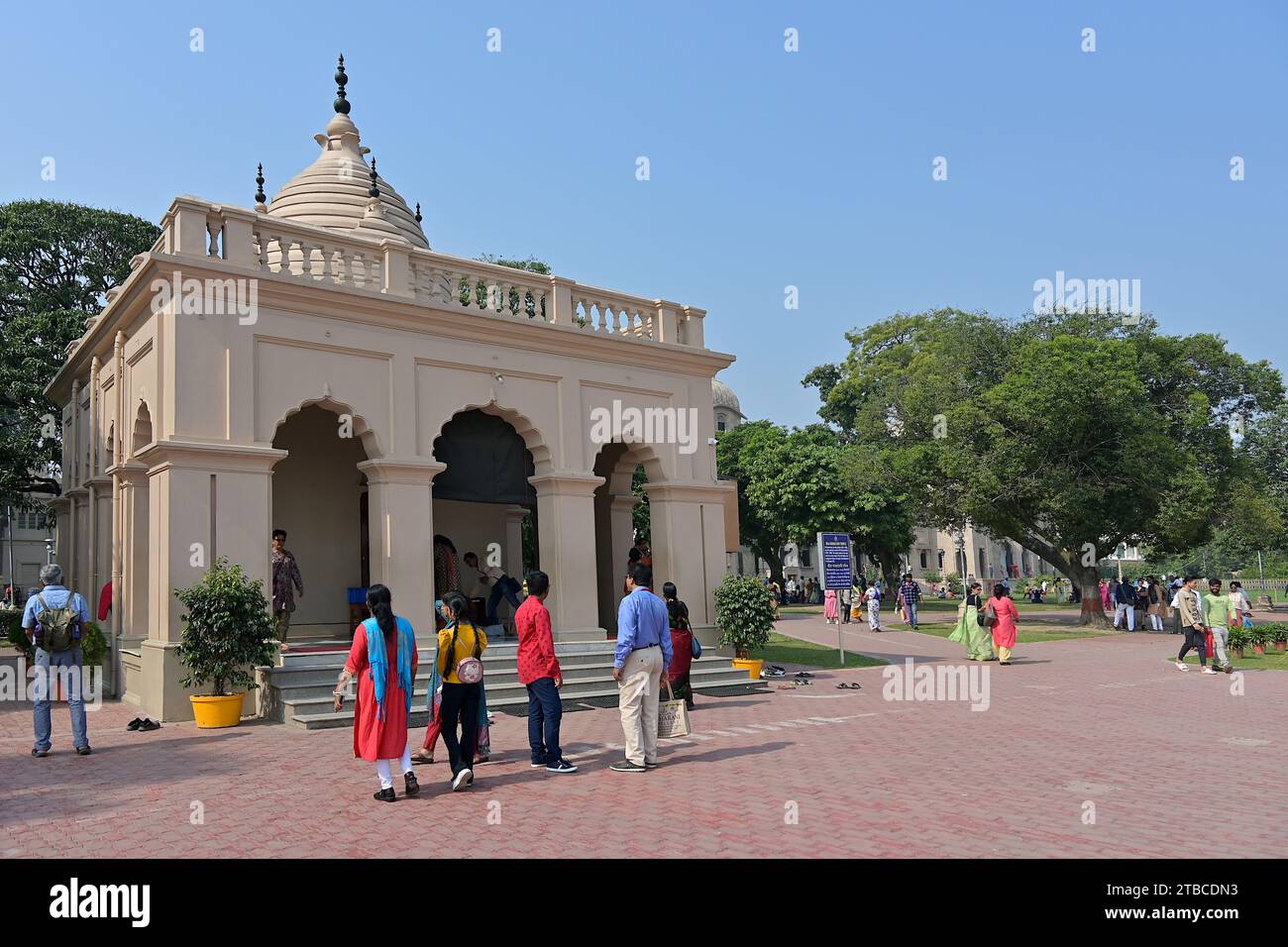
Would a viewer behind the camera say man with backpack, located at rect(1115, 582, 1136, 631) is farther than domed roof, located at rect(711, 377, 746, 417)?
No

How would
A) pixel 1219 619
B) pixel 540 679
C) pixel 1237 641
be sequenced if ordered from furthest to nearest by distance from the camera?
pixel 1237 641 < pixel 1219 619 < pixel 540 679

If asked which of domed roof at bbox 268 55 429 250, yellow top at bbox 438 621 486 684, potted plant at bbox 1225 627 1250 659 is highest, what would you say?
domed roof at bbox 268 55 429 250

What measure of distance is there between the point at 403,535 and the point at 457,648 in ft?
19.2

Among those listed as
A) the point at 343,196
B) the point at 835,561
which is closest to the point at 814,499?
the point at 835,561

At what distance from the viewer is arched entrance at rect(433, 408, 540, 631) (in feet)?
51.6

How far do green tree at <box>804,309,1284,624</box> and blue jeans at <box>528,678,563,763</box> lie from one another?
85.7 feet

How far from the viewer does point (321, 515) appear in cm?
1700

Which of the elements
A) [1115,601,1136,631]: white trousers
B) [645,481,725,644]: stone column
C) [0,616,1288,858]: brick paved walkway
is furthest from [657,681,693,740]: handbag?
[1115,601,1136,631]: white trousers

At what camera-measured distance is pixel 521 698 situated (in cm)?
1352

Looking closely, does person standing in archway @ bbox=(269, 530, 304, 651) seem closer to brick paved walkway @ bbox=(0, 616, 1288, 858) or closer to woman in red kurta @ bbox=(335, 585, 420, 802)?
brick paved walkway @ bbox=(0, 616, 1288, 858)

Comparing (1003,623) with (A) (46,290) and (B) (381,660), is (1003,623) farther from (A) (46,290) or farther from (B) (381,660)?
(A) (46,290)

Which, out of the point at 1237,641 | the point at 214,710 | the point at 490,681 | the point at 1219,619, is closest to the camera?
the point at 214,710

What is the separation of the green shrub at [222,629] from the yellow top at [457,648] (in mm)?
4119

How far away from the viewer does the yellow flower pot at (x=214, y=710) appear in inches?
453
